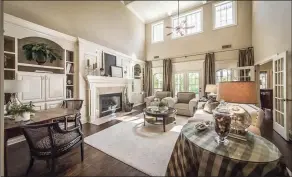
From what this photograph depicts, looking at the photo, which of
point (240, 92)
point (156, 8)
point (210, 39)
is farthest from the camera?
point (156, 8)

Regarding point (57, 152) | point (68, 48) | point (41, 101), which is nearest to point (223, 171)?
point (57, 152)

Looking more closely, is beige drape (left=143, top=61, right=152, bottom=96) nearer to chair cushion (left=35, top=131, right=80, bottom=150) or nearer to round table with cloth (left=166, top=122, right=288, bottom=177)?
chair cushion (left=35, top=131, right=80, bottom=150)

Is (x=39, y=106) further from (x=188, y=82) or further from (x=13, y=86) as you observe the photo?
(x=188, y=82)

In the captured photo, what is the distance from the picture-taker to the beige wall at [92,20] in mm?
3150

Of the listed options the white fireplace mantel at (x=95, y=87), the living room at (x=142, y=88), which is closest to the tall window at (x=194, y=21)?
the living room at (x=142, y=88)

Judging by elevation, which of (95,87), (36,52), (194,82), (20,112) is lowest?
(20,112)

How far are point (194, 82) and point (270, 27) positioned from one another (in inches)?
132

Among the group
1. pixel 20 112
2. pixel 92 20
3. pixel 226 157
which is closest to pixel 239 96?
pixel 226 157

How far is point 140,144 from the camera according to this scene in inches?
103

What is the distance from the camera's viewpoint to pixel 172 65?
7.07 m

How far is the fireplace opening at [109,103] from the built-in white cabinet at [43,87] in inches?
57.0

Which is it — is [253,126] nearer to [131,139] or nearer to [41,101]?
[131,139]

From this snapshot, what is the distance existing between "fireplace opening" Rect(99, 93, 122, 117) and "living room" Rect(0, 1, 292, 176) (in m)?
0.06

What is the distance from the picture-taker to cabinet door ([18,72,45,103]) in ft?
9.55
